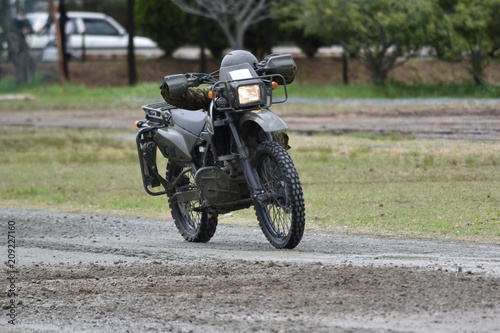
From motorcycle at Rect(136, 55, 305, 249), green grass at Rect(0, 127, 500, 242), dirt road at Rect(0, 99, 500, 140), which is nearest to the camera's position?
motorcycle at Rect(136, 55, 305, 249)

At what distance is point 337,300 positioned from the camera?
5914 mm

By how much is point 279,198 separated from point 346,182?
577 centimetres

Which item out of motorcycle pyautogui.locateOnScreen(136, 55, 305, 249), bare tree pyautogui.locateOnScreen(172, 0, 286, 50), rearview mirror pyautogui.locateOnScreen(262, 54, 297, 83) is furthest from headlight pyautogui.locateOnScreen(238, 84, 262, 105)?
bare tree pyautogui.locateOnScreen(172, 0, 286, 50)

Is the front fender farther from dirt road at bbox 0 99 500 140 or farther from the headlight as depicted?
dirt road at bbox 0 99 500 140

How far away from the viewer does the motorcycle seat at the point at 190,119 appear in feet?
29.4

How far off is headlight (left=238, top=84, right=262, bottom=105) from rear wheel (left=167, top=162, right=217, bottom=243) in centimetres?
133

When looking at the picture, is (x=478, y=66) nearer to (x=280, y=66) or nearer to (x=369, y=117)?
(x=369, y=117)

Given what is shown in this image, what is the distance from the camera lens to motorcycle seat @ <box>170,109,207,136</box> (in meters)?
8.96

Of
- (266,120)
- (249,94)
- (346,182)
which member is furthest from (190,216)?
(346,182)

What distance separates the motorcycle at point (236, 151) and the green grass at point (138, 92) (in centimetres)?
1620

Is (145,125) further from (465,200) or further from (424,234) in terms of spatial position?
(465,200)

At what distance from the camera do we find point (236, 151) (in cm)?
861

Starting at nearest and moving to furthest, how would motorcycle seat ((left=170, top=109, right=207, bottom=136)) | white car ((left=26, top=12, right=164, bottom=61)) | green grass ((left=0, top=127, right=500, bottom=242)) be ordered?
motorcycle seat ((left=170, top=109, right=207, bottom=136))
green grass ((left=0, top=127, right=500, bottom=242))
white car ((left=26, top=12, right=164, bottom=61))

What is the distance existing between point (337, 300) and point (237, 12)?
3009cm
